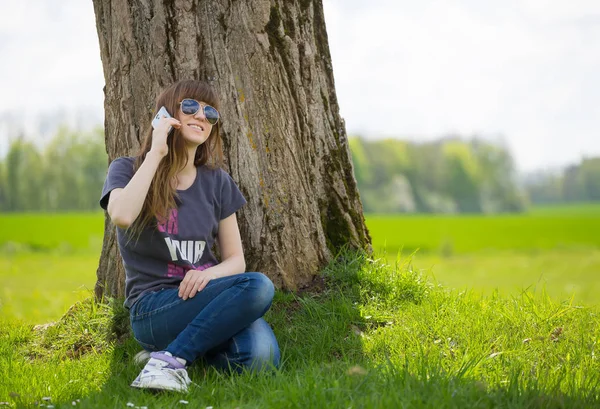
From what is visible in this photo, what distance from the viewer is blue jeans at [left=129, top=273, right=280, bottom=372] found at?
3195mm

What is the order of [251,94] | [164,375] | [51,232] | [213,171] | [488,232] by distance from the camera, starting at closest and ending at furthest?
[164,375], [213,171], [251,94], [51,232], [488,232]

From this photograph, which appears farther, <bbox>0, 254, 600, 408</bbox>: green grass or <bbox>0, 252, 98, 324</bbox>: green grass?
<bbox>0, 252, 98, 324</bbox>: green grass

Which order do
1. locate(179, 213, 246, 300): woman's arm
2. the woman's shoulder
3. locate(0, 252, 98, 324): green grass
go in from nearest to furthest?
locate(179, 213, 246, 300): woman's arm → the woman's shoulder → locate(0, 252, 98, 324): green grass

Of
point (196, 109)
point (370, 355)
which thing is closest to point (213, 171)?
point (196, 109)

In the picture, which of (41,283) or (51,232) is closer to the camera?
(41,283)

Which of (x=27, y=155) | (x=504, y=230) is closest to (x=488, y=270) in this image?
(x=504, y=230)

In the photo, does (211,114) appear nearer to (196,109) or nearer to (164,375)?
(196,109)

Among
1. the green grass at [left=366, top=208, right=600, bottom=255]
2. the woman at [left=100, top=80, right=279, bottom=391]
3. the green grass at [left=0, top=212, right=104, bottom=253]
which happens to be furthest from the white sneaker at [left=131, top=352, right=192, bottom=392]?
the green grass at [left=366, top=208, right=600, bottom=255]

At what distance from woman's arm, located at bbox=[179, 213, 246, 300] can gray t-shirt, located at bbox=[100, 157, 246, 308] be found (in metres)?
0.11

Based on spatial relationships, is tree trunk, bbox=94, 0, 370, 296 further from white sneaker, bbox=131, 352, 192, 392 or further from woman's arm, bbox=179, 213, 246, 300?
white sneaker, bbox=131, 352, 192, 392

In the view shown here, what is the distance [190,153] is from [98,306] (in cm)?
171

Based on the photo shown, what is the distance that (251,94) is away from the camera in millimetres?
4238

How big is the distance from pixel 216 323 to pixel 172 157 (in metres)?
1.04

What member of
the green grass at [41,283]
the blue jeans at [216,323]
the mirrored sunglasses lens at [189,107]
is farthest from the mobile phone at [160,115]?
the green grass at [41,283]
